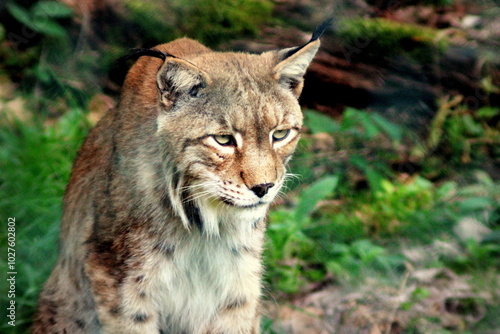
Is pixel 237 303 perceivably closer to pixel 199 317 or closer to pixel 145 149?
pixel 199 317

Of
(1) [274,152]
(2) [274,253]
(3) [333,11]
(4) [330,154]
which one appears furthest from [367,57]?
(1) [274,152]

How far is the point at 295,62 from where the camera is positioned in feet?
10.6

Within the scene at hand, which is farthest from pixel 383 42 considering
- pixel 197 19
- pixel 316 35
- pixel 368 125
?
pixel 316 35

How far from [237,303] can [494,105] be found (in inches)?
147

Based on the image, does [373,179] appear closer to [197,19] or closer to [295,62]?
[197,19]

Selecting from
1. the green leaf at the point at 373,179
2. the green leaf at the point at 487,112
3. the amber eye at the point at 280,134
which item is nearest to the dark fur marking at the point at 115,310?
the amber eye at the point at 280,134

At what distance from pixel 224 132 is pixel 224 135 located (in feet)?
0.06

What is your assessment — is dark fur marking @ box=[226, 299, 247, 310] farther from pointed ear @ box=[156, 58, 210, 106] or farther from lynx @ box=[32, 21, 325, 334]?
pointed ear @ box=[156, 58, 210, 106]

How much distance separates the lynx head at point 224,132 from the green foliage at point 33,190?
65.4 inches

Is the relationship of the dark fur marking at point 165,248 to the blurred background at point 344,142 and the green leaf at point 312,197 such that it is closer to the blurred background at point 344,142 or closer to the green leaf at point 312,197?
the blurred background at point 344,142

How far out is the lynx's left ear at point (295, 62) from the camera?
3.19 m

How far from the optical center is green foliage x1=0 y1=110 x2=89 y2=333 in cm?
428

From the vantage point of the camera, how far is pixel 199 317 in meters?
3.41

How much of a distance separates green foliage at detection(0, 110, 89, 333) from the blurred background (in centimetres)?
1
